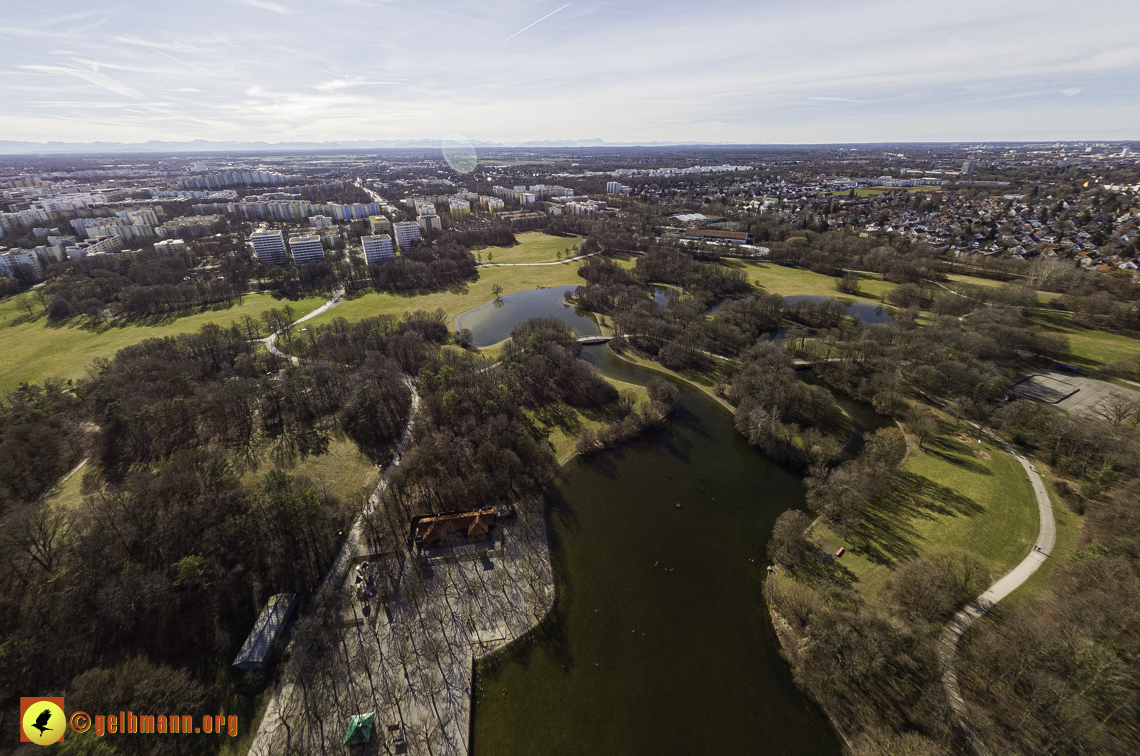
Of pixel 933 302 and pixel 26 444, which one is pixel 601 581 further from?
pixel 933 302

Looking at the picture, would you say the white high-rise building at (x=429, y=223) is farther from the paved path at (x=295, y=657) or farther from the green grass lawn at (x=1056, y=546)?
the green grass lawn at (x=1056, y=546)

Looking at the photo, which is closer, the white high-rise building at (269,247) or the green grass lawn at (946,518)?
the green grass lawn at (946,518)

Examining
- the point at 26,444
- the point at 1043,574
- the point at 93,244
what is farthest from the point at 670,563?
the point at 93,244

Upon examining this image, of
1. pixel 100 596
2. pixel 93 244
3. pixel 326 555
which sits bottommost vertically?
pixel 326 555

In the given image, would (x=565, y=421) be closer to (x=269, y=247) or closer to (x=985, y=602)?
(x=985, y=602)

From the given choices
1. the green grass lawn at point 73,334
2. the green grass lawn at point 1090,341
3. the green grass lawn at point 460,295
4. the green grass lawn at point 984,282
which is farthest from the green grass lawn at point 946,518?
the green grass lawn at point 73,334

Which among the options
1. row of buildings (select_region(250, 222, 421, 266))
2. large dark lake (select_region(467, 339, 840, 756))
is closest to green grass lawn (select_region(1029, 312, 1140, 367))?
large dark lake (select_region(467, 339, 840, 756))
